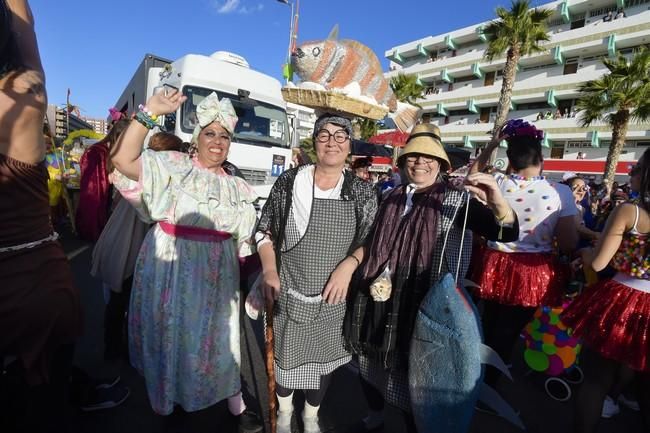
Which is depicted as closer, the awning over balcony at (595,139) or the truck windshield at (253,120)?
the truck windshield at (253,120)

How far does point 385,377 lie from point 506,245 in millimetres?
1343

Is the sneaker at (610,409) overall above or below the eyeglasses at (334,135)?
below

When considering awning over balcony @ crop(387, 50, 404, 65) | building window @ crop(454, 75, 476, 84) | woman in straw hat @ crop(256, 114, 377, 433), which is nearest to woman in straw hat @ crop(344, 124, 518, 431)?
woman in straw hat @ crop(256, 114, 377, 433)

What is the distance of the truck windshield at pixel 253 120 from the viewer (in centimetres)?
594

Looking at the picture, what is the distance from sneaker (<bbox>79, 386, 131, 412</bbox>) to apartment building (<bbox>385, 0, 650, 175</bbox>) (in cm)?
2486

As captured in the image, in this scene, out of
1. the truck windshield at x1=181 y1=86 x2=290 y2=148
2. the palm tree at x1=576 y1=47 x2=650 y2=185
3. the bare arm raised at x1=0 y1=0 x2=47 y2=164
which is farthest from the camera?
the palm tree at x1=576 y1=47 x2=650 y2=185

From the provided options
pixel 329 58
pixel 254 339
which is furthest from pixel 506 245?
pixel 254 339

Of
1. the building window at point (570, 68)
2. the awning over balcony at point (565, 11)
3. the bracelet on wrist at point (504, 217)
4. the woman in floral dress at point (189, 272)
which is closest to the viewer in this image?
the bracelet on wrist at point (504, 217)

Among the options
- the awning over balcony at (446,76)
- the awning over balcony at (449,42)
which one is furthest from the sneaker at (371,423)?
the awning over balcony at (449,42)

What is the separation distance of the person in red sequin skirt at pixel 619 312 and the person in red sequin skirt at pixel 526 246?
1.22 ft

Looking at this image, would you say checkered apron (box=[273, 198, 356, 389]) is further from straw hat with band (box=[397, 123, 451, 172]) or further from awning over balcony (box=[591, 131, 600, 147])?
awning over balcony (box=[591, 131, 600, 147])

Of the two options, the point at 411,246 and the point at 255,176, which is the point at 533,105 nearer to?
the point at 255,176

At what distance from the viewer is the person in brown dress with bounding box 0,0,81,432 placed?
1089 millimetres

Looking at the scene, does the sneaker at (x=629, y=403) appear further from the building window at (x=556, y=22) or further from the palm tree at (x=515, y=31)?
the building window at (x=556, y=22)
